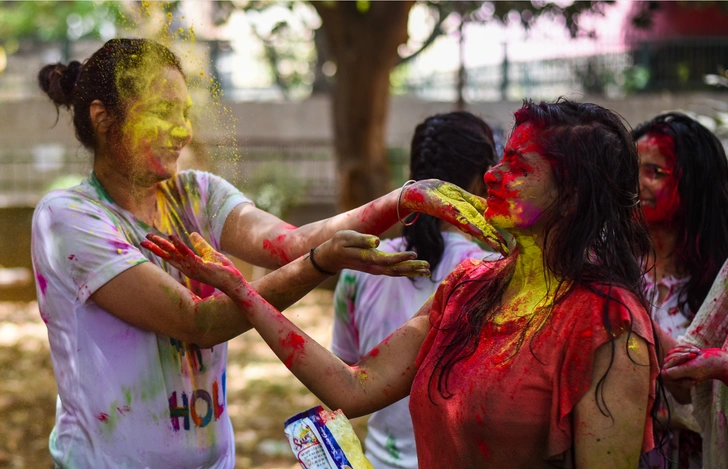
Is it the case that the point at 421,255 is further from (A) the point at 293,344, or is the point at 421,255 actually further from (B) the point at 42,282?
(B) the point at 42,282

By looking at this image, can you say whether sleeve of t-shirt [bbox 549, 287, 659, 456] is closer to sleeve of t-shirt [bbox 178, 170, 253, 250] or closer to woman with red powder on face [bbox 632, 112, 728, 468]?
woman with red powder on face [bbox 632, 112, 728, 468]

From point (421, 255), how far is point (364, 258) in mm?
828

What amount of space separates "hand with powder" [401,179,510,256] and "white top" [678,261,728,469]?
0.75 m

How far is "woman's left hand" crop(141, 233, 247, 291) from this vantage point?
2.16m

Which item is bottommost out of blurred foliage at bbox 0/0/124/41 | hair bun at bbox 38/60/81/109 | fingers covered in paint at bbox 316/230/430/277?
fingers covered in paint at bbox 316/230/430/277

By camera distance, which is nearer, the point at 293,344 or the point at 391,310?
the point at 293,344

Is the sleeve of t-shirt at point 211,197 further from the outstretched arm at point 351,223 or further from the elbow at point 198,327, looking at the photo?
the elbow at point 198,327

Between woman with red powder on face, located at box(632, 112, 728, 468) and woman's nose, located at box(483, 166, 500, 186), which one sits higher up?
woman's nose, located at box(483, 166, 500, 186)

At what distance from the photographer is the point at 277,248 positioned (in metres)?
2.58

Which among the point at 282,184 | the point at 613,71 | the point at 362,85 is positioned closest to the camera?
the point at 362,85

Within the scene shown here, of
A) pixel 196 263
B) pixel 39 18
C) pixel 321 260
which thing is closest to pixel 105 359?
pixel 196 263

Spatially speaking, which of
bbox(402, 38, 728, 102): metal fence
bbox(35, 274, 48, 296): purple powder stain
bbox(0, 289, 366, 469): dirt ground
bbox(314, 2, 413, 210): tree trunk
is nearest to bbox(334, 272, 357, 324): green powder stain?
bbox(35, 274, 48, 296): purple powder stain

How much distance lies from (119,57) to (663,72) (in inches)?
562

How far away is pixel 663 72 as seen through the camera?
15039mm
